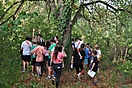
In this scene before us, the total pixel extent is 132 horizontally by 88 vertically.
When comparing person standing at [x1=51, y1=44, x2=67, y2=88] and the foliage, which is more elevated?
person standing at [x1=51, y1=44, x2=67, y2=88]

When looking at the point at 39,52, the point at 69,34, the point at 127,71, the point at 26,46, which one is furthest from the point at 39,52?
the point at 127,71

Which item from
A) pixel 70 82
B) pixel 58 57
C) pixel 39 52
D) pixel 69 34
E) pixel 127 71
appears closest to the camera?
pixel 58 57

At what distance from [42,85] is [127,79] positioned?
15.0 feet

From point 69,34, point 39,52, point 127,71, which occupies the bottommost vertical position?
point 127,71

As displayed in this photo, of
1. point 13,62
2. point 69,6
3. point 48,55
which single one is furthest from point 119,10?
point 13,62

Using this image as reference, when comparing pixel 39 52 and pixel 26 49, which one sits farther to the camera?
pixel 26 49

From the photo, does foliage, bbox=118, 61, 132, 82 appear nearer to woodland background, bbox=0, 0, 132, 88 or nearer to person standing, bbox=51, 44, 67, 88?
woodland background, bbox=0, 0, 132, 88

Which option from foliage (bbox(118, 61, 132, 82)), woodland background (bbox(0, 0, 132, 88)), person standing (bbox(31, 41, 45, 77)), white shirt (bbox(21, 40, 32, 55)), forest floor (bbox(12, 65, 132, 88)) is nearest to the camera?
woodland background (bbox(0, 0, 132, 88))

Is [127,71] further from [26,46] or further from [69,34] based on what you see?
[26,46]

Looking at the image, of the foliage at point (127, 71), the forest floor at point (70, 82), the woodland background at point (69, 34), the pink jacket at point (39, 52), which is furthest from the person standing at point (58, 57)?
the foliage at point (127, 71)

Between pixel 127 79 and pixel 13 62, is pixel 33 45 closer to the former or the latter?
pixel 127 79

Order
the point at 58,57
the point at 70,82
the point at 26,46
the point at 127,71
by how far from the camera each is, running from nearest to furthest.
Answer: the point at 58,57, the point at 26,46, the point at 127,71, the point at 70,82

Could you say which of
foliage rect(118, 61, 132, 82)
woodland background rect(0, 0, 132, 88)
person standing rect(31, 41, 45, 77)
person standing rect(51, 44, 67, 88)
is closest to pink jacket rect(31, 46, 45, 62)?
person standing rect(31, 41, 45, 77)

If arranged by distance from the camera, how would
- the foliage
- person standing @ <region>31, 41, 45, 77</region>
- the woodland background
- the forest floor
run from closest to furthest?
1. the woodland background
2. the forest floor
3. person standing @ <region>31, 41, 45, 77</region>
4. the foliage
